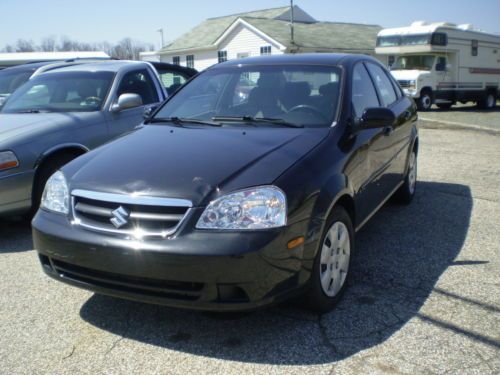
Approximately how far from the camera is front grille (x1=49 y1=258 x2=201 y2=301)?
279cm

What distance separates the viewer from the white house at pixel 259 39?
3123 cm

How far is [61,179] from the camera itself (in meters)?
3.37

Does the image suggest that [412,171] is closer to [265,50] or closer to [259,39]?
[265,50]

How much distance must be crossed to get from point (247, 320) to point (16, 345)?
55.4 inches

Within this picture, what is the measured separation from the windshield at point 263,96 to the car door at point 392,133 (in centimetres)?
69

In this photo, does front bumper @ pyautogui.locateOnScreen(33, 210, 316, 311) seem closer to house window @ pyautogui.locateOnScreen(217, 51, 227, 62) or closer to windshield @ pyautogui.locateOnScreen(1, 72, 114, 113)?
windshield @ pyautogui.locateOnScreen(1, 72, 114, 113)

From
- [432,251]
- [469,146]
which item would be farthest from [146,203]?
[469,146]

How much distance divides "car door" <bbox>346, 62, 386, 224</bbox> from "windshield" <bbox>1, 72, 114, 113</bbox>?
122 inches

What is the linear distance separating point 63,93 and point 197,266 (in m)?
4.27

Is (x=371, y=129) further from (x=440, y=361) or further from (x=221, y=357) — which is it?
(x=221, y=357)

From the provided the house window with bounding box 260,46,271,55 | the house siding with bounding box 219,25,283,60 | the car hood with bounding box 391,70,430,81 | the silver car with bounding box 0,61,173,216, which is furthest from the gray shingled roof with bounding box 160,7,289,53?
the silver car with bounding box 0,61,173,216

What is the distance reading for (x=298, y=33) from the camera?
32500 mm

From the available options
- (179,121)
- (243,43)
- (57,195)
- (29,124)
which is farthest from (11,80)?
(243,43)

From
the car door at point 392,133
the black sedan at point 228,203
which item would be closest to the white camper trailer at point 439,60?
the car door at point 392,133
